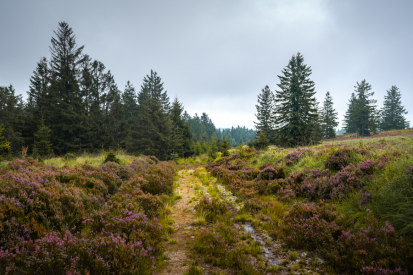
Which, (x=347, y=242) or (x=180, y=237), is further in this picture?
(x=180, y=237)

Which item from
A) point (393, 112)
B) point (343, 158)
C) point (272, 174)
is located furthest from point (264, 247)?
point (393, 112)

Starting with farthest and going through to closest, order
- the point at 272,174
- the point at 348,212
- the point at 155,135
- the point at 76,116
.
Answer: the point at 155,135
the point at 76,116
the point at 272,174
the point at 348,212

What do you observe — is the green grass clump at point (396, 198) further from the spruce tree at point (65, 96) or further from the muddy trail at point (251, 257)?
the spruce tree at point (65, 96)

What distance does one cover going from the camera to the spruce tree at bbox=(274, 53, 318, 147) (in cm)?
2373

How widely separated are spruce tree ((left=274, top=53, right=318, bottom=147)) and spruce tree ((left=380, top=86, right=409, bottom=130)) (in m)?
42.4

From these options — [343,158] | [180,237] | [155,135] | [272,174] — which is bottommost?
[180,237]

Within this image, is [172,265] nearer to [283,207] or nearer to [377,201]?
[283,207]

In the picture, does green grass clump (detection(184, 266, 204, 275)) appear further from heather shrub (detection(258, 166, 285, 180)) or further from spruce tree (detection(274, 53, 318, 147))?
spruce tree (detection(274, 53, 318, 147))

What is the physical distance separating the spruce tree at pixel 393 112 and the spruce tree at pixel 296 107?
4238cm

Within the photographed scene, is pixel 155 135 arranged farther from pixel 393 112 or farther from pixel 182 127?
pixel 393 112

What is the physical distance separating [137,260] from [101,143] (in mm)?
26361

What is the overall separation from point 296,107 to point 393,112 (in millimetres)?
47769

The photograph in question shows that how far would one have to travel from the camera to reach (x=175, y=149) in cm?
2775

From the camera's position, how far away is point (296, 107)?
80.9 feet
